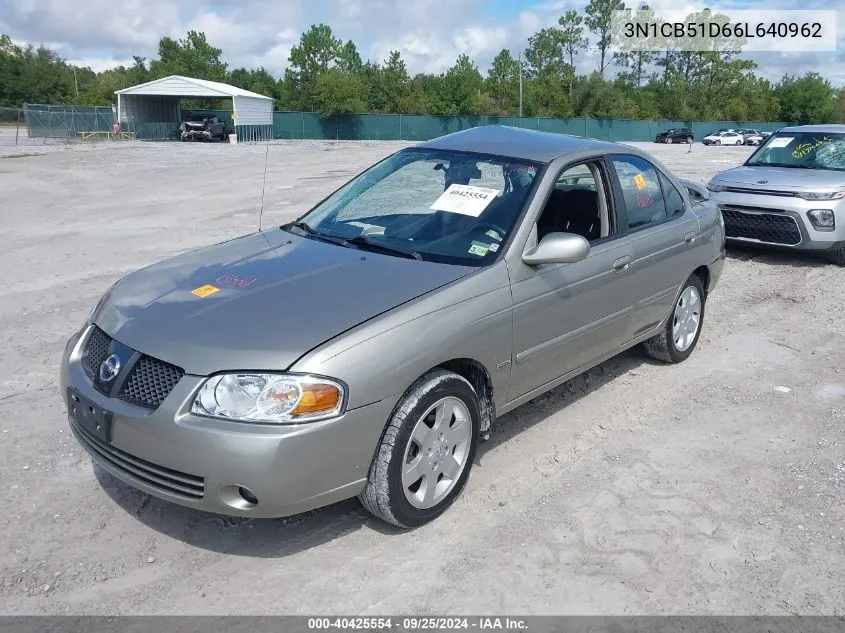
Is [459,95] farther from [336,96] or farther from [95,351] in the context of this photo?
[95,351]

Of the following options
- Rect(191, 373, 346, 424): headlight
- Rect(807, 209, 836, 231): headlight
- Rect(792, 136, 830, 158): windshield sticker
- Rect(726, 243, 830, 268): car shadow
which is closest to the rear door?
Rect(191, 373, 346, 424): headlight

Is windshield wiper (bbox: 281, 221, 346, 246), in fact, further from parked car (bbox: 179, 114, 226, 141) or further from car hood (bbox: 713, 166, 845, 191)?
parked car (bbox: 179, 114, 226, 141)

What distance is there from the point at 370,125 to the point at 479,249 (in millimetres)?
56632

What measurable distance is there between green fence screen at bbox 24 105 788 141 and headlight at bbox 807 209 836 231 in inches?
1515

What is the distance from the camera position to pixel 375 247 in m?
4.01

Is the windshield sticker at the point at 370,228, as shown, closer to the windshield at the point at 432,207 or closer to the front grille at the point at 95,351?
the windshield at the point at 432,207

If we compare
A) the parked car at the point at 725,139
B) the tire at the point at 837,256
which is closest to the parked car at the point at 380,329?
the tire at the point at 837,256

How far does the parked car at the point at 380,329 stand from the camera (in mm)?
2939

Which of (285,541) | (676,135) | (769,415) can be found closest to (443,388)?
(285,541)

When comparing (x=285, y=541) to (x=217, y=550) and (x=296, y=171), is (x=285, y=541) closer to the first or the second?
(x=217, y=550)

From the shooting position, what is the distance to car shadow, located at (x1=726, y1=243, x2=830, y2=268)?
368 inches

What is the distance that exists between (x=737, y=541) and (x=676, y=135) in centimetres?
6010

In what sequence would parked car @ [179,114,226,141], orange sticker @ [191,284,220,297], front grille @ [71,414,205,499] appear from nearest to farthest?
front grille @ [71,414,205,499] < orange sticker @ [191,284,220,297] < parked car @ [179,114,226,141]

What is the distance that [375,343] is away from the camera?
3.11m
